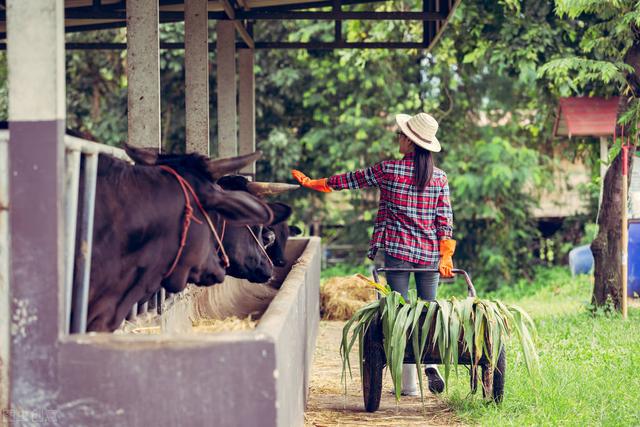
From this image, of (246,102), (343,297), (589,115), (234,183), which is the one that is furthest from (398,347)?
(246,102)

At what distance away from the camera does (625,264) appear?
10609mm

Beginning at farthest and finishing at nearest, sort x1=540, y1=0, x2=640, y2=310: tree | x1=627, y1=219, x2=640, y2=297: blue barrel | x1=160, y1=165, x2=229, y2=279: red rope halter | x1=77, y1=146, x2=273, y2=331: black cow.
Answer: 1. x1=627, y1=219, x2=640, y2=297: blue barrel
2. x1=540, y1=0, x2=640, y2=310: tree
3. x1=160, y1=165, x2=229, y2=279: red rope halter
4. x1=77, y1=146, x2=273, y2=331: black cow

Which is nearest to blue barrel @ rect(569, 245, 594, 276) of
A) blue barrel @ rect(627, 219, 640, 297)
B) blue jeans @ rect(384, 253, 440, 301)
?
blue barrel @ rect(627, 219, 640, 297)

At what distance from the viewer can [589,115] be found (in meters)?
Result: 12.2

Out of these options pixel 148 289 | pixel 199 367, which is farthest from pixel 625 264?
pixel 199 367

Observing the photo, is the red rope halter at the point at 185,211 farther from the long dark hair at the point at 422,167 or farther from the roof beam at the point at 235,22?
the roof beam at the point at 235,22

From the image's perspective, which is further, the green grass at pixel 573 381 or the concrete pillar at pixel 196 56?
the concrete pillar at pixel 196 56

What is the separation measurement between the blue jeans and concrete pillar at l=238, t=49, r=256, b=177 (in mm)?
5911

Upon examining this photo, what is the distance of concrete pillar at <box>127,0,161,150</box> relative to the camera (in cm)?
665

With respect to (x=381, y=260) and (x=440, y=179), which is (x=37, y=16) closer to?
(x=440, y=179)

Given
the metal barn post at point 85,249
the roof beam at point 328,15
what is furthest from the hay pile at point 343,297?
the metal barn post at point 85,249

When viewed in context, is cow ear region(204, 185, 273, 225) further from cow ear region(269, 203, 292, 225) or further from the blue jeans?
the blue jeans

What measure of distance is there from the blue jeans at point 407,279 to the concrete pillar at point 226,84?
14.6 feet

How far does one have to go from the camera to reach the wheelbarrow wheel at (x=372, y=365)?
628 cm
